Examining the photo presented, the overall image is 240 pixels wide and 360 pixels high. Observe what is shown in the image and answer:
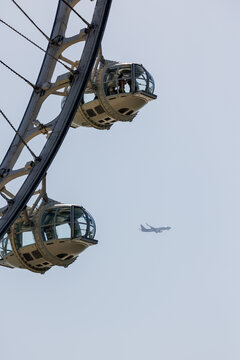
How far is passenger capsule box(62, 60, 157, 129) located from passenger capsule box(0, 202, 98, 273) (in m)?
5.14

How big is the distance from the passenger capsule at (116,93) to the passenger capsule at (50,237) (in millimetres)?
5143

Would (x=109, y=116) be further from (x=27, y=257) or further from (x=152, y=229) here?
(x=152, y=229)

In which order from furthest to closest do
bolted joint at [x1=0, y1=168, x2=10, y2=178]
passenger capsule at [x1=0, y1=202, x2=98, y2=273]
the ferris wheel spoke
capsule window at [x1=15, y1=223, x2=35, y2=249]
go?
bolted joint at [x1=0, y1=168, x2=10, y2=178] < capsule window at [x1=15, y1=223, x2=35, y2=249] < passenger capsule at [x1=0, y1=202, x2=98, y2=273] < the ferris wheel spoke

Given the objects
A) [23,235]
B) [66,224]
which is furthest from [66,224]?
[23,235]

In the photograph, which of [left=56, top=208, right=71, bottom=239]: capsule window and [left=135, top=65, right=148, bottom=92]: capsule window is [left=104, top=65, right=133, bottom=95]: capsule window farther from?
[left=56, top=208, right=71, bottom=239]: capsule window

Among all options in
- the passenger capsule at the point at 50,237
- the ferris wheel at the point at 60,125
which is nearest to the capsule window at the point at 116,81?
the ferris wheel at the point at 60,125

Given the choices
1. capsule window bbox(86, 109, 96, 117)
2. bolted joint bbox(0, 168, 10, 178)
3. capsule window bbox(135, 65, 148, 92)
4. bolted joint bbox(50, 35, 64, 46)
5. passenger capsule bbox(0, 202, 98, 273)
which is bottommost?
passenger capsule bbox(0, 202, 98, 273)

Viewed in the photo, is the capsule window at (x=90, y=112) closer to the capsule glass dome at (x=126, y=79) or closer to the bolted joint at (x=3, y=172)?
the capsule glass dome at (x=126, y=79)

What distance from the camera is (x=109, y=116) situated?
44812 millimetres

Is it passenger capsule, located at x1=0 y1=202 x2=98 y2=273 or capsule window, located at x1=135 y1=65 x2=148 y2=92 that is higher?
capsule window, located at x1=135 y1=65 x2=148 y2=92

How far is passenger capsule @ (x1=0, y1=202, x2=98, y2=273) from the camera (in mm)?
41062

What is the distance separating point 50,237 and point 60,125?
4884 millimetres

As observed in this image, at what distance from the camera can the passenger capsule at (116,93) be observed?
145ft

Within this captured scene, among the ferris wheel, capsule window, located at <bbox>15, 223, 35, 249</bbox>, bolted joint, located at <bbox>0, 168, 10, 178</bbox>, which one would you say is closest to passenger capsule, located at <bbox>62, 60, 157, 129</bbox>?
A: the ferris wheel
